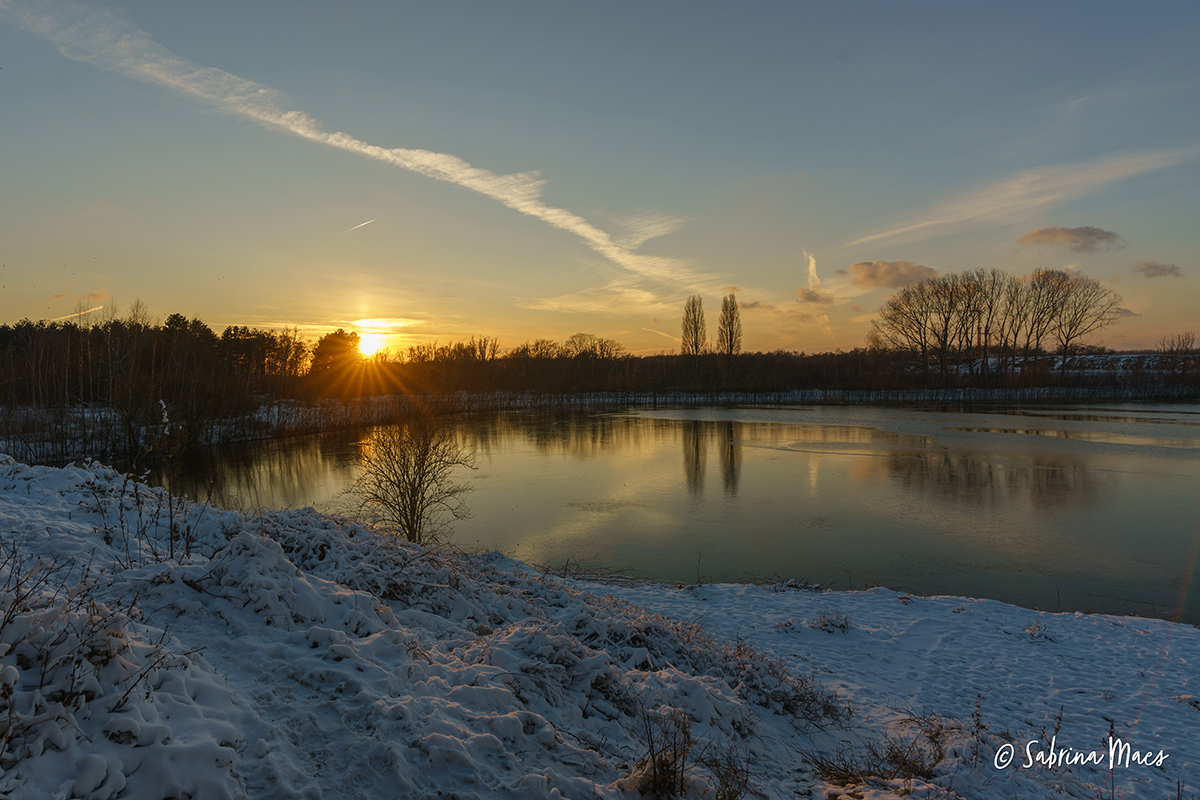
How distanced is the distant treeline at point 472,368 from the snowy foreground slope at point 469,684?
2258 cm

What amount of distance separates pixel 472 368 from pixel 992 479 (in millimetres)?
57644

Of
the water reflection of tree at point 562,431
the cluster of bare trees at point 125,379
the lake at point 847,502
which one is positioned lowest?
the lake at point 847,502

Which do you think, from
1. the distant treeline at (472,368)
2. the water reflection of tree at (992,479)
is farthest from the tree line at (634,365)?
the water reflection of tree at (992,479)

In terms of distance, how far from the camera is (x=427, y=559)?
6.40m

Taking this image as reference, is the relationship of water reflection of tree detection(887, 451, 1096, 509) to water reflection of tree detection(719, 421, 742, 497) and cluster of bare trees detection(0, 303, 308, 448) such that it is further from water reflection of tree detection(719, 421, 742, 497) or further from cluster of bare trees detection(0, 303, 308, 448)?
cluster of bare trees detection(0, 303, 308, 448)

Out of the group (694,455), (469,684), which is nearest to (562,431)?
(694,455)

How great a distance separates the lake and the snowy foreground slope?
9.94ft

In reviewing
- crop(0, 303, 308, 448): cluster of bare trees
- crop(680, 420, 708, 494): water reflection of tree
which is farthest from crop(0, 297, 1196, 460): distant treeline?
crop(680, 420, 708, 494): water reflection of tree

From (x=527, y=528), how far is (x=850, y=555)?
7.26m

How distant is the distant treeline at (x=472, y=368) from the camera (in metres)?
25.2

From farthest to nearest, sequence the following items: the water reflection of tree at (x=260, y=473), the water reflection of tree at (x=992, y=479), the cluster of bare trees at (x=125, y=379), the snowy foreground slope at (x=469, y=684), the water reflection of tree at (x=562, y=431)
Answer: the water reflection of tree at (x=562, y=431) → the cluster of bare trees at (x=125, y=379) → the water reflection of tree at (x=260, y=473) → the water reflection of tree at (x=992, y=479) → the snowy foreground slope at (x=469, y=684)

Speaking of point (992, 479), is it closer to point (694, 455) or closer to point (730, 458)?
point (730, 458)

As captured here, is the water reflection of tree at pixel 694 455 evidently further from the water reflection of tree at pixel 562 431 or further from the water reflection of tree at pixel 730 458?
the water reflection of tree at pixel 562 431

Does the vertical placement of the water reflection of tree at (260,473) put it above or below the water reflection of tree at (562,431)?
below
